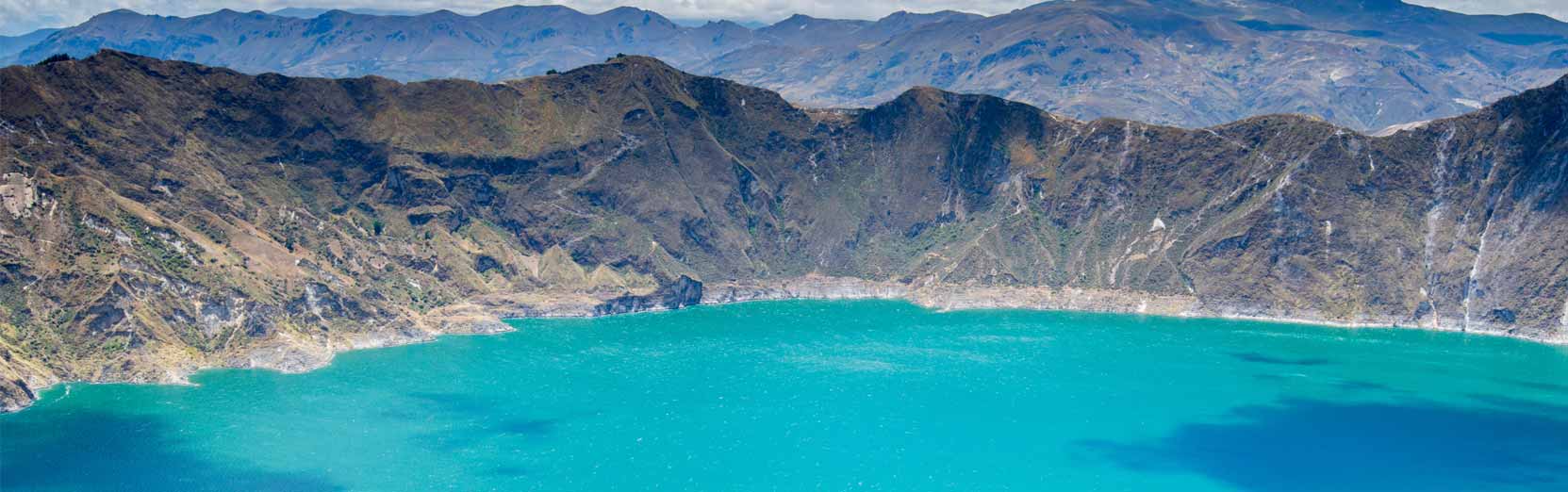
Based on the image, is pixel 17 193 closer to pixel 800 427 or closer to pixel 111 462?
pixel 111 462

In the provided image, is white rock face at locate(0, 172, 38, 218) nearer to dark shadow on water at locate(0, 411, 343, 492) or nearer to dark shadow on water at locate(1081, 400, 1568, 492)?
dark shadow on water at locate(0, 411, 343, 492)

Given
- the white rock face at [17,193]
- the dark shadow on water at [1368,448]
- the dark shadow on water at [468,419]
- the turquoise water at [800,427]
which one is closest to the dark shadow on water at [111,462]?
the turquoise water at [800,427]

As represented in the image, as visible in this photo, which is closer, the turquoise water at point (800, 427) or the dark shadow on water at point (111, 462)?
the dark shadow on water at point (111, 462)

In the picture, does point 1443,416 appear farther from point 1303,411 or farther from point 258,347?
point 258,347

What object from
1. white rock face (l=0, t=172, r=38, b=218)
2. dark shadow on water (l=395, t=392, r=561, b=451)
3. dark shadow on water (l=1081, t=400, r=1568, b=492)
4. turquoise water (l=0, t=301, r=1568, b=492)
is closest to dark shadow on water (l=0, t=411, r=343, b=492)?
turquoise water (l=0, t=301, r=1568, b=492)

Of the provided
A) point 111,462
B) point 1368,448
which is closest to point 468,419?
point 111,462

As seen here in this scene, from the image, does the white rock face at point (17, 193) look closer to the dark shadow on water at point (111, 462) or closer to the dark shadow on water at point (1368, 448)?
the dark shadow on water at point (111, 462)

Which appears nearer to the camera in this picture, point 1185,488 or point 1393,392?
point 1185,488

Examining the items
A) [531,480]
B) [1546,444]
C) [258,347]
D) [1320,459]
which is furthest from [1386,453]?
[258,347]
